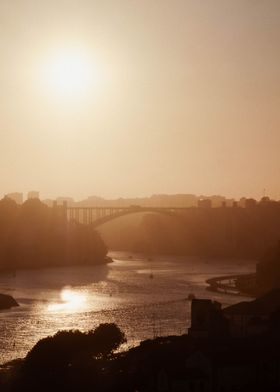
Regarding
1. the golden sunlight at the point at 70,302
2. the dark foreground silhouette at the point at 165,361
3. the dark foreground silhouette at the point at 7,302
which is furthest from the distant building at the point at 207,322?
the dark foreground silhouette at the point at 7,302

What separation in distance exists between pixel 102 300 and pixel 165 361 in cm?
1879

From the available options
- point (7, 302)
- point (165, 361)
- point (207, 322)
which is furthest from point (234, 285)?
point (165, 361)

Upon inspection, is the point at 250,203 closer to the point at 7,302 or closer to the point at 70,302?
the point at 70,302

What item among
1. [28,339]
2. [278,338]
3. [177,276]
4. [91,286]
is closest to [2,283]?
[91,286]

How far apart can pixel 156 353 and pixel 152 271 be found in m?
36.6

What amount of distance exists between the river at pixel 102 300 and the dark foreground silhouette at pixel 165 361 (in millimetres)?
2509

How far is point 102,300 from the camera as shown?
35438 millimetres

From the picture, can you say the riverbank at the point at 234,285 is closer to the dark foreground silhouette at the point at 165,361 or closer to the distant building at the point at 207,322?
the distant building at the point at 207,322

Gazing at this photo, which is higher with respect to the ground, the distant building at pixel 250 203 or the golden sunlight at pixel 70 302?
the distant building at pixel 250 203

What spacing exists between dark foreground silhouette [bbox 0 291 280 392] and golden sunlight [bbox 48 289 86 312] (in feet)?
40.2

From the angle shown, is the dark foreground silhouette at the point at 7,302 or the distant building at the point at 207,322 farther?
the dark foreground silhouette at the point at 7,302

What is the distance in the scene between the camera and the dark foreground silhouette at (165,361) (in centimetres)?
1636

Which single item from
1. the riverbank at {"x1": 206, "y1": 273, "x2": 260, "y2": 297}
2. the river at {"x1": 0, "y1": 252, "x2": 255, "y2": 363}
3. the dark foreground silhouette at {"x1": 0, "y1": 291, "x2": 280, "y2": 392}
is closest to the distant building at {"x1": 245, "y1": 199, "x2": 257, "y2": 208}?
the river at {"x1": 0, "y1": 252, "x2": 255, "y2": 363}

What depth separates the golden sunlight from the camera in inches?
1284
